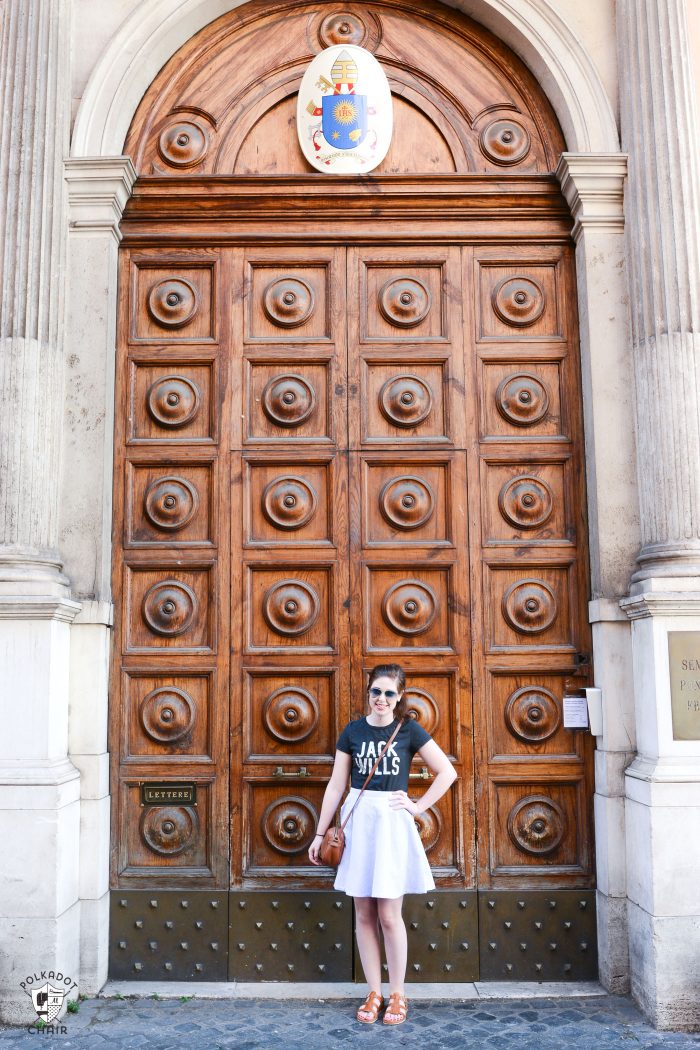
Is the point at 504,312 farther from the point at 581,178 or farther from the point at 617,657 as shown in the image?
the point at 617,657

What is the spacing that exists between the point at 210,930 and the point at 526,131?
5242 mm

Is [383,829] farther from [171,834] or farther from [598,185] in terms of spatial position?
[598,185]

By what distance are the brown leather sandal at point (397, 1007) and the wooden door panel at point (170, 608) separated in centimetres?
213

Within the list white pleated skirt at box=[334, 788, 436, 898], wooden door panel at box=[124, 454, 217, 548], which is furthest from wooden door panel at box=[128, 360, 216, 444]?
white pleated skirt at box=[334, 788, 436, 898]

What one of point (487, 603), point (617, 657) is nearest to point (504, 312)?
point (487, 603)

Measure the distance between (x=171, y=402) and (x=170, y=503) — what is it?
0.63 meters

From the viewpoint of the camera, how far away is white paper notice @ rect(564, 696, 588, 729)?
5789mm

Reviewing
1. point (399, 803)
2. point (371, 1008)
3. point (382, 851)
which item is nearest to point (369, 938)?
point (371, 1008)

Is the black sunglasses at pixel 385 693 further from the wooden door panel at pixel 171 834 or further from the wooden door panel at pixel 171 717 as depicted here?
the wooden door panel at pixel 171 834

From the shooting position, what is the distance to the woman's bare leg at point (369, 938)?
509 cm

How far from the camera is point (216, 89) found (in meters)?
6.39

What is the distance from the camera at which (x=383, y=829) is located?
4961 mm

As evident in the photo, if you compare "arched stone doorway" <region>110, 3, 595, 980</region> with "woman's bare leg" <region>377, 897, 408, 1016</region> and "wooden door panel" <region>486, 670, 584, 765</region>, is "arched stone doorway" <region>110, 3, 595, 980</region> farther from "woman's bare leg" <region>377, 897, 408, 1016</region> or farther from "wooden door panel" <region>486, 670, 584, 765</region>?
"woman's bare leg" <region>377, 897, 408, 1016</region>

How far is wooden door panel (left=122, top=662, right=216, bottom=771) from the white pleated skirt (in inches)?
46.7
